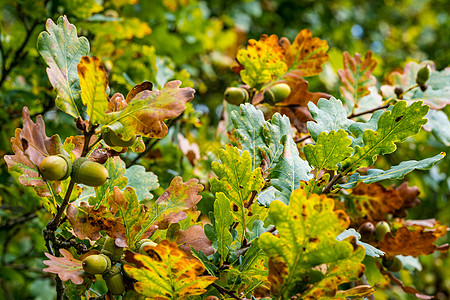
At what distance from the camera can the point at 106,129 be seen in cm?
65

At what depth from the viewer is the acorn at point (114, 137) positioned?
64cm

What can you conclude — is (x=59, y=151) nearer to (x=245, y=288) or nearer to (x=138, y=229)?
(x=138, y=229)

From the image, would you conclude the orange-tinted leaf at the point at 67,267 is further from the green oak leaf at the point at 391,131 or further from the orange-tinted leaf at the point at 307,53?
the orange-tinted leaf at the point at 307,53

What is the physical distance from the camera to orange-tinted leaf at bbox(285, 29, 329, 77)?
3.37 ft

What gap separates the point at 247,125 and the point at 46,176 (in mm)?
372

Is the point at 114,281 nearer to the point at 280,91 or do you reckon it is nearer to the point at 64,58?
the point at 64,58

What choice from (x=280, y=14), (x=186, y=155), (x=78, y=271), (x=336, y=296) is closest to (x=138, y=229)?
(x=78, y=271)

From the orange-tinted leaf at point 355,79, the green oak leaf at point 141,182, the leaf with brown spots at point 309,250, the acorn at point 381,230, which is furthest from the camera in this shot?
the orange-tinted leaf at point 355,79

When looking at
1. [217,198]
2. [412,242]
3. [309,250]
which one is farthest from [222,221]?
[412,242]

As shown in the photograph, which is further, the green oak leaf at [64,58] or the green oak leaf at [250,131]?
the green oak leaf at [250,131]

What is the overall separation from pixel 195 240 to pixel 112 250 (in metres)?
0.15

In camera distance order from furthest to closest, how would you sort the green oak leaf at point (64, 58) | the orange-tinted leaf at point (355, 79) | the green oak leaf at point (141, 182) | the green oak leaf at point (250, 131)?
the orange-tinted leaf at point (355, 79)
the green oak leaf at point (141, 182)
the green oak leaf at point (250, 131)
the green oak leaf at point (64, 58)

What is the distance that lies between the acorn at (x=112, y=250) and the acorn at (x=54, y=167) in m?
0.14

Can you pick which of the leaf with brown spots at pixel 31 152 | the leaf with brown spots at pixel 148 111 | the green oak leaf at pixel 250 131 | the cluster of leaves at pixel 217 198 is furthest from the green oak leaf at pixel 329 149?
the leaf with brown spots at pixel 31 152
